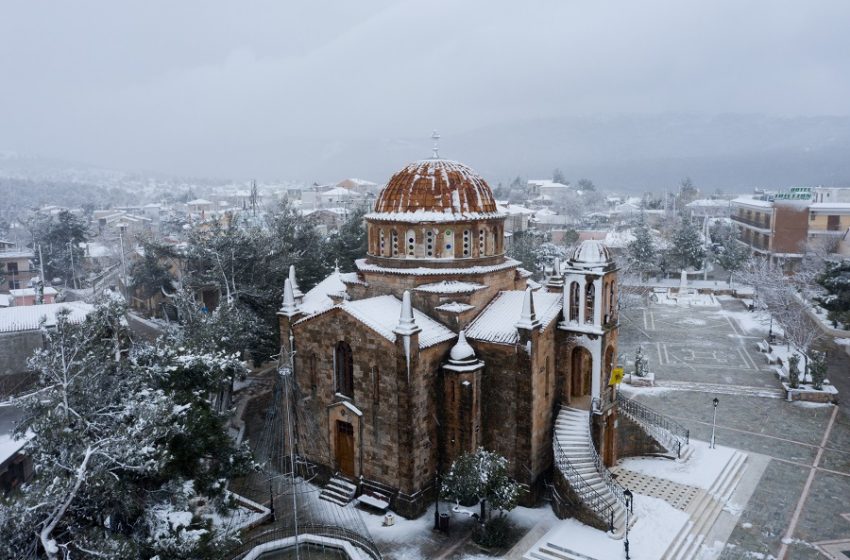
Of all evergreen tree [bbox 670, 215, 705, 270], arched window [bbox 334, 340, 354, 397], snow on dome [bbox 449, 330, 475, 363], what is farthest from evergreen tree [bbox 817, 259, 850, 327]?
arched window [bbox 334, 340, 354, 397]

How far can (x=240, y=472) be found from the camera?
2028 cm

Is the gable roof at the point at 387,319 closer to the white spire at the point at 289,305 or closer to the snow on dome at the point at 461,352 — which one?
the snow on dome at the point at 461,352

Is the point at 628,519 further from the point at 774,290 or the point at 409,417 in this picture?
the point at 774,290

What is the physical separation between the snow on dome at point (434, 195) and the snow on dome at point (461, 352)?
5.53 metres

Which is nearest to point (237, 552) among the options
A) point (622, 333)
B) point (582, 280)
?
point (582, 280)

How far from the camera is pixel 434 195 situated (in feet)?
89.8

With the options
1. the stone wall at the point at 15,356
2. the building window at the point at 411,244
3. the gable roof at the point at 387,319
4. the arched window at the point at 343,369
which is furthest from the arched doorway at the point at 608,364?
the stone wall at the point at 15,356

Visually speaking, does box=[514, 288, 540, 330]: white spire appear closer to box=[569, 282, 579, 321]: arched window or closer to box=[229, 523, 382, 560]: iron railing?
box=[569, 282, 579, 321]: arched window

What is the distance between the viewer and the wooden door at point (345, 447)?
1003 inches

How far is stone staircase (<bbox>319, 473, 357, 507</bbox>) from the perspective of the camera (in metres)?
24.7

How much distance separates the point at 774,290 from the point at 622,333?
12141 mm

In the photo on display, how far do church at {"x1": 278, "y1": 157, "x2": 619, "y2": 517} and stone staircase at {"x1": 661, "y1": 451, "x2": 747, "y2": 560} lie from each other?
4017 millimetres

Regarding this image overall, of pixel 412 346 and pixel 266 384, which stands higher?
pixel 412 346

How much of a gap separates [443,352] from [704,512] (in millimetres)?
11792
